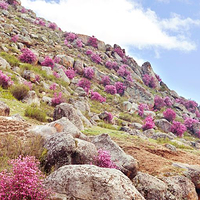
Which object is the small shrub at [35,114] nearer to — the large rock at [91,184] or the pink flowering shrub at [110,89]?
the large rock at [91,184]

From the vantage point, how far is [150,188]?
399cm

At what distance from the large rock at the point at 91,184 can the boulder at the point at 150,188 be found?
1274mm

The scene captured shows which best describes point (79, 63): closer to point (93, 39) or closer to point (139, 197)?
point (93, 39)

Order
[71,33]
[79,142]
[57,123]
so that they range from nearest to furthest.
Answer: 1. [79,142]
2. [57,123]
3. [71,33]

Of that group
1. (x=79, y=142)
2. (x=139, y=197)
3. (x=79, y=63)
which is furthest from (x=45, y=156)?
(x=79, y=63)

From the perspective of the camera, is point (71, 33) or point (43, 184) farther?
point (71, 33)

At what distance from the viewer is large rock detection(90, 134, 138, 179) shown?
4918 mm

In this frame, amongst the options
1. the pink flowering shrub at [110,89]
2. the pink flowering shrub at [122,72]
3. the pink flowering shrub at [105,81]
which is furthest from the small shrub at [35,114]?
the pink flowering shrub at [122,72]

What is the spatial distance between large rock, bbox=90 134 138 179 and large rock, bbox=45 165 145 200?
2018 millimetres

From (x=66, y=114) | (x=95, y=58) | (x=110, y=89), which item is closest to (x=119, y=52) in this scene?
(x=95, y=58)

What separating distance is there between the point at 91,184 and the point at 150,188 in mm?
1849

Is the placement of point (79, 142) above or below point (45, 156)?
above

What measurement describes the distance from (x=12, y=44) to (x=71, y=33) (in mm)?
22813

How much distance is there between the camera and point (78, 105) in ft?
49.2
